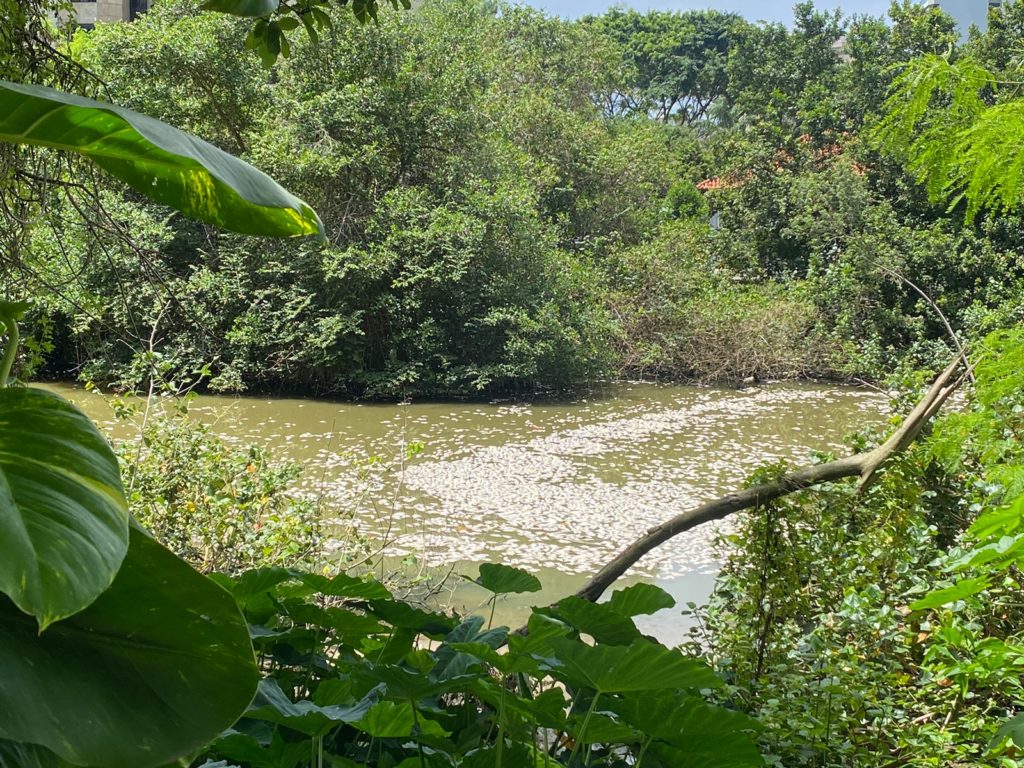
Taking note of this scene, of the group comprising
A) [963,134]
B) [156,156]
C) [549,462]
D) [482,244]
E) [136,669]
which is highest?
[482,244]

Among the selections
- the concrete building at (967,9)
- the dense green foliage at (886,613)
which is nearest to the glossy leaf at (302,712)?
the dense green foliage at (886,613)

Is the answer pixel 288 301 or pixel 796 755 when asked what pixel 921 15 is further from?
pixel 796 755

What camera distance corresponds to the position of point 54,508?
14.2 inches

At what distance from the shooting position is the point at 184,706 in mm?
413

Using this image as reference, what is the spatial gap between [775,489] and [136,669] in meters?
2.32

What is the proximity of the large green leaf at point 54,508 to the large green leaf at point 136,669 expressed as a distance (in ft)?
0.18

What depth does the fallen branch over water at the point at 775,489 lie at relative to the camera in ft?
7.32

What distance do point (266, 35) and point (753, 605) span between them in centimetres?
204

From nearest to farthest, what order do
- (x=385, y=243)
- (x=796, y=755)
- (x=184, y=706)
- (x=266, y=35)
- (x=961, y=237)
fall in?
(x=184, y=706) < (x=796, y=755) < (x=266, y=35) < (x=385, y=243) < (x=961, y=237)

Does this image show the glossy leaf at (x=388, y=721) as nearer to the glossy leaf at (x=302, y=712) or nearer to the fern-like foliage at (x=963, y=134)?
the glossy leaf at (x=302, y=712)

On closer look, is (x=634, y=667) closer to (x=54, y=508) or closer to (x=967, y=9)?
(x=54, y=508)

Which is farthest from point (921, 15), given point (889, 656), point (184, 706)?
point (184, 706)

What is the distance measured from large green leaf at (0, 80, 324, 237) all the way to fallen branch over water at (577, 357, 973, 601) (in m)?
1.65

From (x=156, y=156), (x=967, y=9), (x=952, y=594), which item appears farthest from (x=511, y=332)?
(x=967, y=9)
